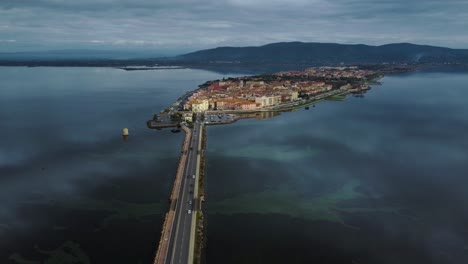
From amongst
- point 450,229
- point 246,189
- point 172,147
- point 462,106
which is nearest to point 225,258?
point 246,189

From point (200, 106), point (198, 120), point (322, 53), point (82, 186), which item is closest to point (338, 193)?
point (82, 186)

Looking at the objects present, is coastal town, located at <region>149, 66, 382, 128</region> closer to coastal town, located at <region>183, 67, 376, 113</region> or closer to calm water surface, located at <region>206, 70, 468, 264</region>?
coastal town, located at <region>183, 67, 376, 113</region>

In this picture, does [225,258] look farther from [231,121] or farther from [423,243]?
[231,121]

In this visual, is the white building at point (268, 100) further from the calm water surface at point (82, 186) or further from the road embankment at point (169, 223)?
the road embankment at point (169, 223)

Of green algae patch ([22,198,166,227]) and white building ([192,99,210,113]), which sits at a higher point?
white building ([192,99,210,113])

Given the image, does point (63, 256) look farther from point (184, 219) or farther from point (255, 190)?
point (255, 190)

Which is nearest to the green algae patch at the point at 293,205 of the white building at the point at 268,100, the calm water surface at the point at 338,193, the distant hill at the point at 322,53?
the calm water surface at the point at 338,193

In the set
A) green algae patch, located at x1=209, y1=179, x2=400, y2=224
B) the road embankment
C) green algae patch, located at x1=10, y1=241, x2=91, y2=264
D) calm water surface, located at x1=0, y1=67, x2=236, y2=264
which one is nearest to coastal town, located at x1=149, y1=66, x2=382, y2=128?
calm water surface, located at x1=0, y1=67, x2=236, y2=264

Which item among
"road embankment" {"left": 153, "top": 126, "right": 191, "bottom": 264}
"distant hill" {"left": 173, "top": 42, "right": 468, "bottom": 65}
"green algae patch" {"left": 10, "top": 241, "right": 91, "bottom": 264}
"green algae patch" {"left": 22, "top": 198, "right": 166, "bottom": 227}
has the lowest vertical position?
"green algae patch" {"left": 10, "top": 241, "right": 91, "bottom": 264}
